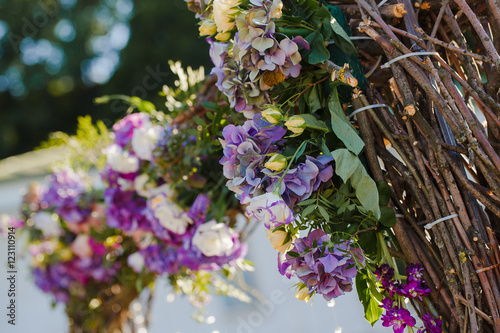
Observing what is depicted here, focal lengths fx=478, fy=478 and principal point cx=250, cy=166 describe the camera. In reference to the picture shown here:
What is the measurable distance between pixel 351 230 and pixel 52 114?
921 cm

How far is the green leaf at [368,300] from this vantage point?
0.66 metres

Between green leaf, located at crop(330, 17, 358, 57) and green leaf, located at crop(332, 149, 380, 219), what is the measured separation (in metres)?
0.15

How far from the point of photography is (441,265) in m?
0.64

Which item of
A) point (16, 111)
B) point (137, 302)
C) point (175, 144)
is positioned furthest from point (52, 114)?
point (175, 144)

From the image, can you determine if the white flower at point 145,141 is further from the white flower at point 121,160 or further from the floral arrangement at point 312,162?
the floral arrangement at point 312,162

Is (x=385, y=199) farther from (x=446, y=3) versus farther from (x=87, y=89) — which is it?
(x=87, y=89)

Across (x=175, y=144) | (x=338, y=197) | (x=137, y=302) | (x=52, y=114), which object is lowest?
(x=52, y=114)

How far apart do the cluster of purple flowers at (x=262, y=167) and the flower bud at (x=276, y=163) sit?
0.04ft

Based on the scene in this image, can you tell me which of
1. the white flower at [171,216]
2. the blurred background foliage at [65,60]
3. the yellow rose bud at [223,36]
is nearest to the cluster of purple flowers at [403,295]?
the yellow rose bud at [223,36]

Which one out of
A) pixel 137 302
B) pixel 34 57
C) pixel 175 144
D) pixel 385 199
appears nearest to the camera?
pixel 385 199

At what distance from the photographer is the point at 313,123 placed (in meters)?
0.63

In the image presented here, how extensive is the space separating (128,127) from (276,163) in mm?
894

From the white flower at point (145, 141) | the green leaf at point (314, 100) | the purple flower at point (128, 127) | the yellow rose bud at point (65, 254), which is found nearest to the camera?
the green leaf at point (314, 100)

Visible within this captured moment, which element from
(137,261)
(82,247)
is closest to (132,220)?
(137,261)
